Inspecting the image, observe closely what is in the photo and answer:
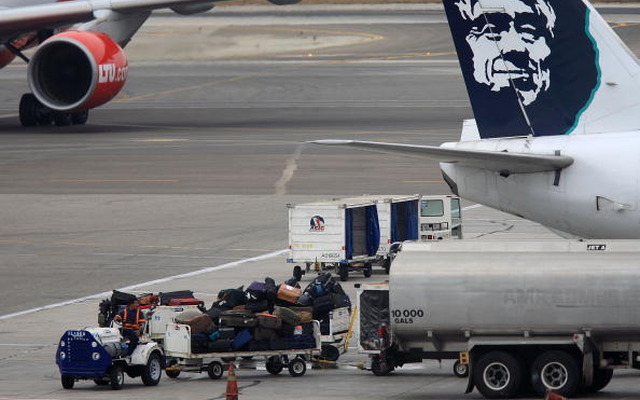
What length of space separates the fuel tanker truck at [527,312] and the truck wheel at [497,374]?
14 millimetres

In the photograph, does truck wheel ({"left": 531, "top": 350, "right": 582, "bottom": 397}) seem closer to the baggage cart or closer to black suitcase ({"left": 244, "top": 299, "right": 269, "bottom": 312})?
the baggage cart

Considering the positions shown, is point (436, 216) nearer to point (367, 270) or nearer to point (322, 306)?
point (367, 270)

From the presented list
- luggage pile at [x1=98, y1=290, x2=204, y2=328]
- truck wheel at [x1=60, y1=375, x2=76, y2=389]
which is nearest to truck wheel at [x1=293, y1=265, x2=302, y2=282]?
luggage pile at [x1=98, y1=290, x2=204, y2=328]

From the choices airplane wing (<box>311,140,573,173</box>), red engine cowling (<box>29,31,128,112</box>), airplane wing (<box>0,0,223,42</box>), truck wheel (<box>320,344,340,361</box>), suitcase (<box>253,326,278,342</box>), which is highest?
airplane wing (<box>0,0,223,42</box>)

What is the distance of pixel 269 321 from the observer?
24.2 metres

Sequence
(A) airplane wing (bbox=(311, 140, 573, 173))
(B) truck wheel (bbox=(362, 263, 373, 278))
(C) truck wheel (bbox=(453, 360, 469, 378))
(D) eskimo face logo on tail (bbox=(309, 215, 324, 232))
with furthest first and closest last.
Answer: (B) truck wheel (bbox=(362, 263, 373, 278))
(D) eskimo face logo on tail (bbox=(309, 215, 324, 232))
(C) truck wheel (bbox=(453, 360, 469, 378))
(A) airplane wing (bbox=(311, 140, 573, 173))

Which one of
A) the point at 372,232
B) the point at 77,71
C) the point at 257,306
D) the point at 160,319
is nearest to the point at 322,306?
the point at 257,306

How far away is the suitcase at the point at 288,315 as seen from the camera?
79.8 ft

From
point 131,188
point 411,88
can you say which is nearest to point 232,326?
point 131,188

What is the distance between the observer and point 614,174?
945 inches

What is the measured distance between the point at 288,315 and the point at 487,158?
3.96 meters

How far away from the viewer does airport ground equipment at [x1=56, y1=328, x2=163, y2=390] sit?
76.2 ft

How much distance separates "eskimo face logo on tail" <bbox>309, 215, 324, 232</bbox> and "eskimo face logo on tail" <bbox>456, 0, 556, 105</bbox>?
953 cm

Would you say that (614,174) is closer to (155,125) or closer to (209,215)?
(209,215)
